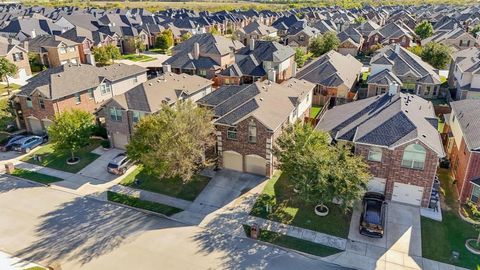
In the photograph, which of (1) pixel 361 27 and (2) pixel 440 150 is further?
(1) pixel 361 27

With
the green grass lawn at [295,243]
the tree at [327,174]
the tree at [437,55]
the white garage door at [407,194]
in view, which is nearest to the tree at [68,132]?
the green grass lawn at [295,243]

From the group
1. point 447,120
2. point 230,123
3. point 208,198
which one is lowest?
point 208,198

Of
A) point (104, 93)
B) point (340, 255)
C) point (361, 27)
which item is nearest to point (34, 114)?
point (104, 93)

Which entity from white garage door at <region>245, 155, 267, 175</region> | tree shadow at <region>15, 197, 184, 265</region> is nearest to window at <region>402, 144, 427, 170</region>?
white garage door at <region>245, 155, 267, 175</region>

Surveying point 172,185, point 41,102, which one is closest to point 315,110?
point 172,185

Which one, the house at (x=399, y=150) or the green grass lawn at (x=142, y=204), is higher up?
the house at (x=399, y=150)

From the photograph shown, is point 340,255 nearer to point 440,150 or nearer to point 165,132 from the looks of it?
point 440,150

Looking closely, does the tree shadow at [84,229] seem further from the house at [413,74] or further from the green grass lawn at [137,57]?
the green grass lawn at [137,57]

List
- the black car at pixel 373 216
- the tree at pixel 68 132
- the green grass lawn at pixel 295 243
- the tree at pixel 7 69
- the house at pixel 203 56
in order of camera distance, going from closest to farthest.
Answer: the green grass lawn at pixel 295 243 → the black car at pixel 373 216 → the tree at pixel 68 132 → the tree at pixel 7 69 → the house at pixel 203 56
